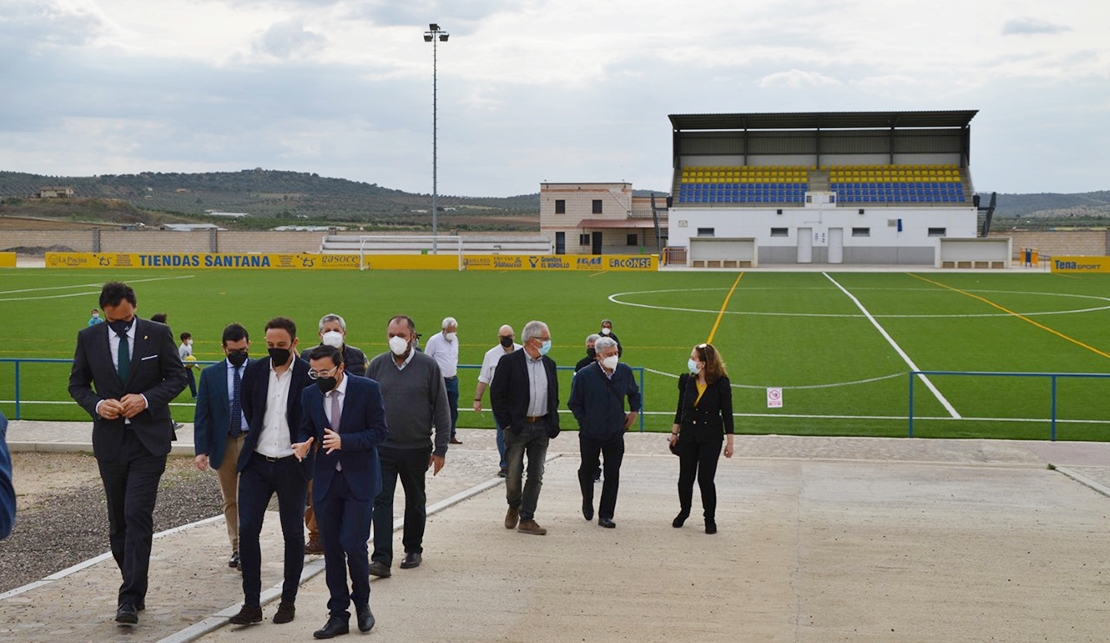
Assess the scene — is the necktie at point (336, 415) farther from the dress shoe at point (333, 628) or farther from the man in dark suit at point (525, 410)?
the man in dark suit at point (525, 410)

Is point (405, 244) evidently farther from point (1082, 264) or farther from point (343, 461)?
point (343, 461)

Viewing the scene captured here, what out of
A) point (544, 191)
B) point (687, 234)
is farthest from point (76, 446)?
point (544, 191)

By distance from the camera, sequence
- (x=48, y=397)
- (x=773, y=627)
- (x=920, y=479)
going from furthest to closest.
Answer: (x=48, y=397) < (x=920, y=479) < (x=773, y=627)

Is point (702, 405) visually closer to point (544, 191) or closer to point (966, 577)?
point (966, 577)

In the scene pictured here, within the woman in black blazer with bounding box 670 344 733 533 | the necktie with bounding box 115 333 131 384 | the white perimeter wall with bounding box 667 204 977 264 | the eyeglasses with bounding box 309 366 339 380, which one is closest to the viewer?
the eyeglasses with bounding box 309 366 339 380

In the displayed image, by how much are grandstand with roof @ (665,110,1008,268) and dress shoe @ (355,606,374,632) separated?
65.8 m

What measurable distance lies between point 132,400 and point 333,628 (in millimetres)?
2105

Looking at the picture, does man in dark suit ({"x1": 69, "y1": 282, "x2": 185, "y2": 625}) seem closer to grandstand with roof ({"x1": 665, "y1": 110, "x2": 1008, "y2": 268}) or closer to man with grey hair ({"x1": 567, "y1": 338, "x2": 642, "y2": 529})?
man with grey hair ({"x1": 567, "y1": 338, "x2": 642, "y2": 529})

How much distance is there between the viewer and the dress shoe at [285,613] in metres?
7.97

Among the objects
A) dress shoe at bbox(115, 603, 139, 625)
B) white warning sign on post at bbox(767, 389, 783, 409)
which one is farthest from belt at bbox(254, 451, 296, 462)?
white warning sign on post at bbox(767, 389, 783, 409)

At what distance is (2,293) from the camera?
47.6 metres

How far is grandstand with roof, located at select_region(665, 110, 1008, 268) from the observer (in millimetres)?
77000

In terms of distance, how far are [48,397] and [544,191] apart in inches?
3168

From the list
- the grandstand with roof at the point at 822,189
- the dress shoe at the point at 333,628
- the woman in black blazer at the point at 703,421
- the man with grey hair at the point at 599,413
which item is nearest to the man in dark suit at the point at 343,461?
the dress shoe at the point at 333,628
